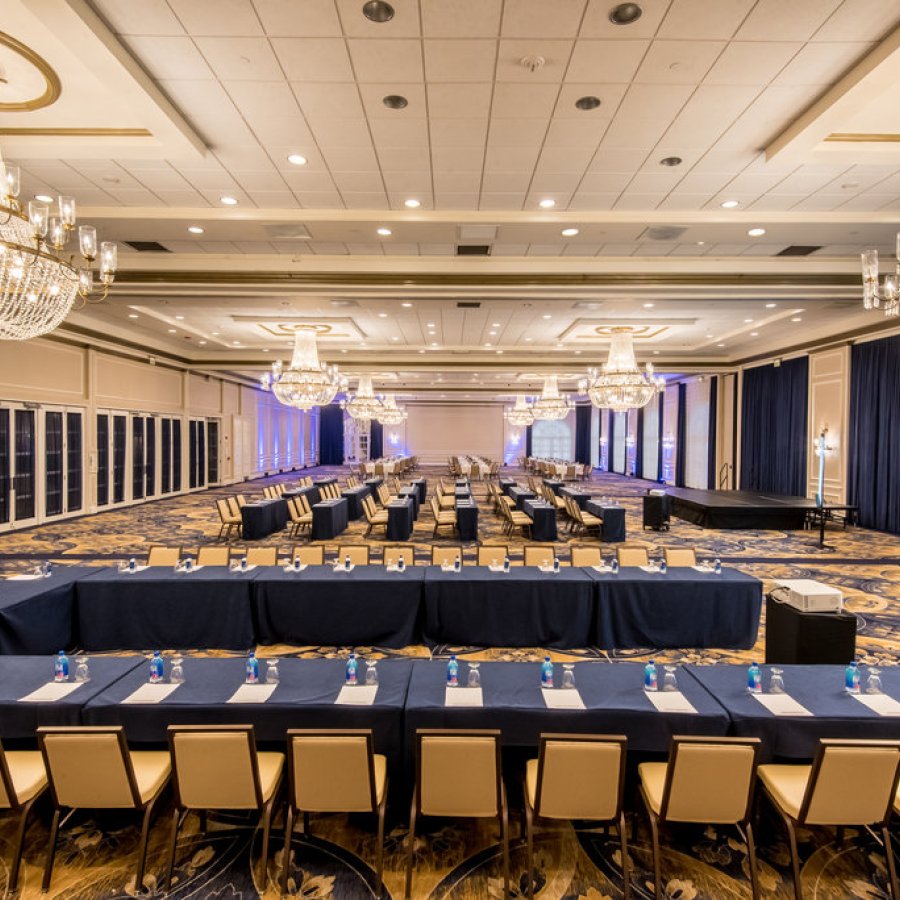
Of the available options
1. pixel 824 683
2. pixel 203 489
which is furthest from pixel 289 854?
pixel 203 489

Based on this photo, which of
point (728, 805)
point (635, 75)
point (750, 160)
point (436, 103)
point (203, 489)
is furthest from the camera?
point (203, 489)

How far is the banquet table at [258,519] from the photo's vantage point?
36.9 ft

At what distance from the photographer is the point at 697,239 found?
7.54 m

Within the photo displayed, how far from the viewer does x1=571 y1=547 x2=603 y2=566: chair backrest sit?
686 centimetres

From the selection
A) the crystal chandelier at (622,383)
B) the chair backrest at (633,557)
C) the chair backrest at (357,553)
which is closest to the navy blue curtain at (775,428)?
the crystal chandelier at (622,383)

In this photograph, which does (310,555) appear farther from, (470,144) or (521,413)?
(521,413)

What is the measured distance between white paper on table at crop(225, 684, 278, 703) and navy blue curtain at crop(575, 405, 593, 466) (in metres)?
33.3

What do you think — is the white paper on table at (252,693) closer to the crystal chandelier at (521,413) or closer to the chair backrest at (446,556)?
the chair backrest at (446,556)

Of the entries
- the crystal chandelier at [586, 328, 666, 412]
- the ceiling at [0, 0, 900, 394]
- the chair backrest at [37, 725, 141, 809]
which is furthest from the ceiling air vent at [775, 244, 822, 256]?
the chair backrest at [37, 725, 141, 809]

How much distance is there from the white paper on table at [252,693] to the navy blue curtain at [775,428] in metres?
15.5

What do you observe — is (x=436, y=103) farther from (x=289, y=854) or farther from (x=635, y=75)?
(x=289, y=854)

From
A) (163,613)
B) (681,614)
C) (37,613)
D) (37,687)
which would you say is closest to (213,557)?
(163,613)

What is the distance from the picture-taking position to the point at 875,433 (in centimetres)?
1239

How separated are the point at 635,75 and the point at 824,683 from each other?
4.25m
